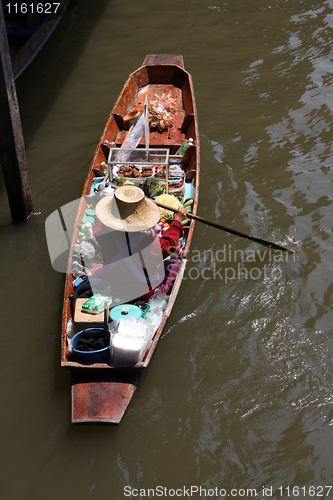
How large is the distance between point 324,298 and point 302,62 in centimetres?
691

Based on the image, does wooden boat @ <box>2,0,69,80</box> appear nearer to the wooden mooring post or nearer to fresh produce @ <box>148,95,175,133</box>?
fresh produce @ <box>148,95,175,133</box>

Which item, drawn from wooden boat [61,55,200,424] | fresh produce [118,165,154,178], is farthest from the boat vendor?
fresh produce [118,165,154,178]

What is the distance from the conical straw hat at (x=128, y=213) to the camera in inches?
217

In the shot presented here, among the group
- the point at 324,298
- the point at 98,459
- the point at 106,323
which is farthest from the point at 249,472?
the point at 324,298

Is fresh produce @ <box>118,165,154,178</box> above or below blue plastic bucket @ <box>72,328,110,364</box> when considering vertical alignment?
above

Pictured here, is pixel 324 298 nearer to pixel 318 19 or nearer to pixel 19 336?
pixel 19 336

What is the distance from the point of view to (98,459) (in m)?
5.23

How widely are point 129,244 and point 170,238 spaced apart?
2.68 feet

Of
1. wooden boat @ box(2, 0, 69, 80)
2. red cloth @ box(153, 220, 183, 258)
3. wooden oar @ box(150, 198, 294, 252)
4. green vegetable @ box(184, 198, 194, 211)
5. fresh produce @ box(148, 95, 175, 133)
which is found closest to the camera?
red cloth @ box(153, 220, 183, 258)

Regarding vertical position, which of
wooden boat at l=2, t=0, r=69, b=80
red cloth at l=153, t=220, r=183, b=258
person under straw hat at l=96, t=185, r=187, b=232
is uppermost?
wooden boat at l=2, t=0, r=69, b=80

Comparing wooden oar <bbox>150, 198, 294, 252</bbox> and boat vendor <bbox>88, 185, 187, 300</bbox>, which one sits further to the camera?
Answer: wooden oar <bbox>150, 198, 294, 252</bbox>

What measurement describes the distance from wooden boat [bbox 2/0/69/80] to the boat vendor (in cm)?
627

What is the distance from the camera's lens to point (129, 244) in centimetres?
563

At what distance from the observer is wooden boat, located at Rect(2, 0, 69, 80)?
1059cm
